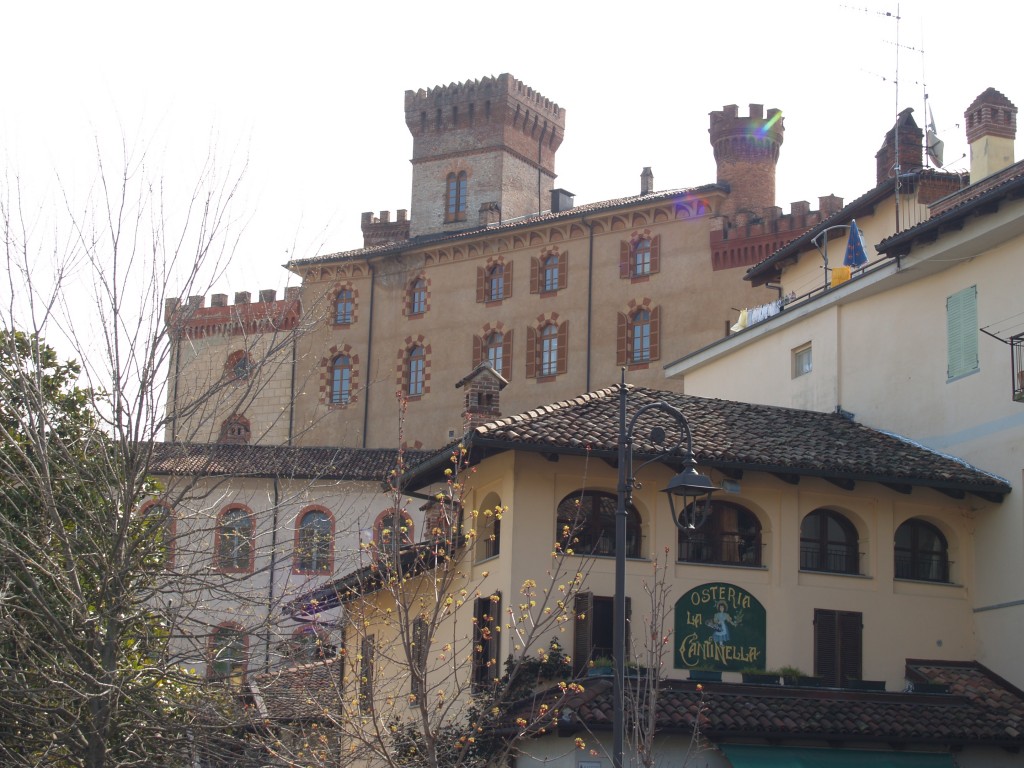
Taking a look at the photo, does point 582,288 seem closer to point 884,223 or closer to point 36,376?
point 884,223

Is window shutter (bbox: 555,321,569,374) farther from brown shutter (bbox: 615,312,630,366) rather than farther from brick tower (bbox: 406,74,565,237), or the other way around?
brick tower (bbox: 406,74,565,237)

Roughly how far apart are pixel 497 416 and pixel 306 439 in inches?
1104

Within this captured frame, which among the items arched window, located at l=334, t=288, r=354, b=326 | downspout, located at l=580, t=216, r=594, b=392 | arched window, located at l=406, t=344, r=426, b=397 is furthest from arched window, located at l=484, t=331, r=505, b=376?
arched window, located at l=334, t=288, r=354, b=326

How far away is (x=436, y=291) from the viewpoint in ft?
177

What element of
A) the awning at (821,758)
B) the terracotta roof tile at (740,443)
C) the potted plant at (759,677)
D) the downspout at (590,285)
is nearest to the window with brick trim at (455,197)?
the downspout at (590,285)

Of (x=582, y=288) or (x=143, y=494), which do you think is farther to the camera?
(x=582, y=288)

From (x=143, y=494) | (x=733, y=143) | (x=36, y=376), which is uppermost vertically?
(x=733, y=143)

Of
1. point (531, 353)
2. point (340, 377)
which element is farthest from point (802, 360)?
point (340, 377)

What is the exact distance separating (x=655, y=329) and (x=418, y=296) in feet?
33.8

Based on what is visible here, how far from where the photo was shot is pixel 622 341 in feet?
160

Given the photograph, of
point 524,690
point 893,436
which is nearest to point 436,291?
point 893,436

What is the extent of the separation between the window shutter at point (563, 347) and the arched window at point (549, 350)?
0.45ft

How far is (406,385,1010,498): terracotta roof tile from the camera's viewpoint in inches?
847

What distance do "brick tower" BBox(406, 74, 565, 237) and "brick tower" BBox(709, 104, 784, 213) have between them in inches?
511
